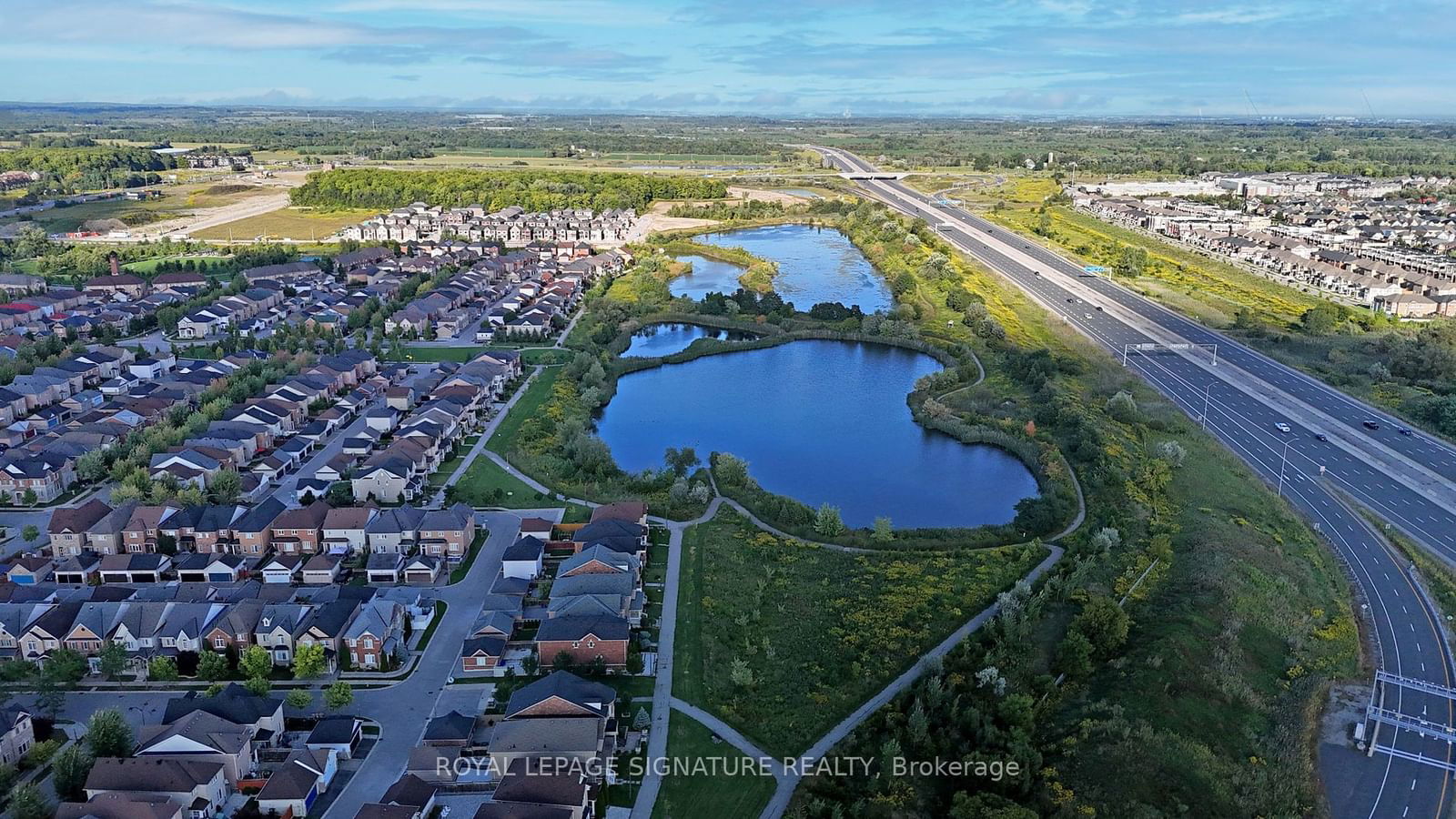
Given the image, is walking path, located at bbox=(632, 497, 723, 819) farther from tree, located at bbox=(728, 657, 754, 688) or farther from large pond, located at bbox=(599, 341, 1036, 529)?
large pond, located at bbox=(599, 341, 1036, 529)

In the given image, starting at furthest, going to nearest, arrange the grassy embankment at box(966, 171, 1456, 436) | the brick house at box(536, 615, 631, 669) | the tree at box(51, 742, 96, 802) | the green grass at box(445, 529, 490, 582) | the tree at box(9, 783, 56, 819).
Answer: the grassy embankment at box(966, 171, 1456, 436)
the green grass at box(445, 529, 490, 582)
the brick house at box(536, 615, 631, 669)
the tree at box(51, 742, 96, 802)
the tree at box(9, 783, 56, 819)

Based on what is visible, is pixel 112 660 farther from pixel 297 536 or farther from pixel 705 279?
pixel 705 279

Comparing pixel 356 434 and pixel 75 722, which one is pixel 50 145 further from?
pixel 75 722

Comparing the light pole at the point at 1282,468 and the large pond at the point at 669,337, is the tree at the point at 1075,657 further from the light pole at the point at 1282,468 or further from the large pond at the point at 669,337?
the large pond at the point at 669,337

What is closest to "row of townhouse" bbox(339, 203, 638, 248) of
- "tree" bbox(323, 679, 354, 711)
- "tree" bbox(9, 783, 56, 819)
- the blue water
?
the blue water

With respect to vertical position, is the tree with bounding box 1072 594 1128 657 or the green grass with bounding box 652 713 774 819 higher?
the tree with bounding box 1072 594 1128 657

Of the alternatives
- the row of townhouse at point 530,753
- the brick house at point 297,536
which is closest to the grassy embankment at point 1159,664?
the row of townhouse at point 530,753
